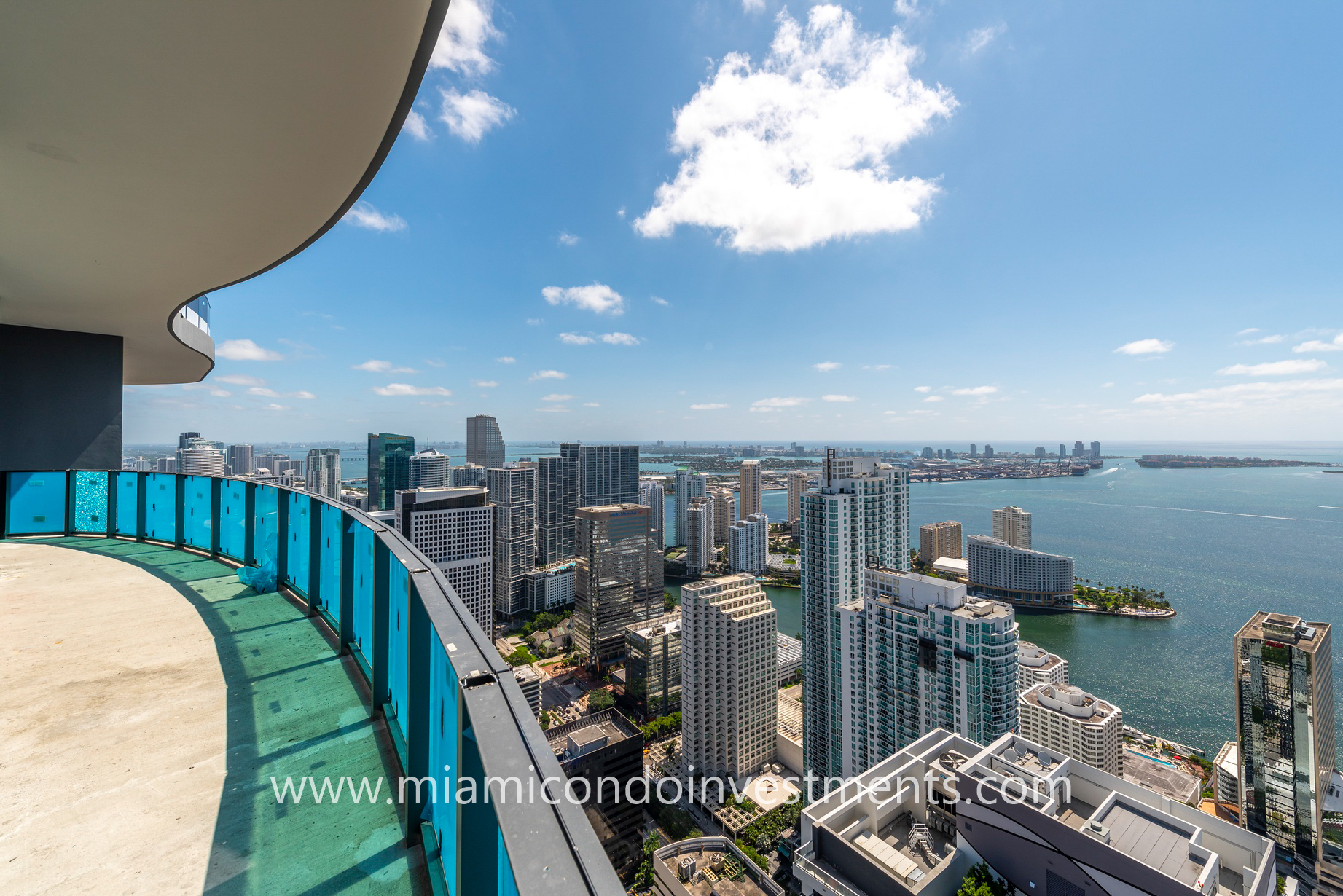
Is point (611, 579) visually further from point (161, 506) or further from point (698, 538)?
point (161, 506)

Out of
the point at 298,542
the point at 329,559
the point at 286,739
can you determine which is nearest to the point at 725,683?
the point at 298,542

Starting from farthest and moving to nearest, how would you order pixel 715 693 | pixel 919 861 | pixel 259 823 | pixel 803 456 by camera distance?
pixel 803 456
pixel 715 693
pixel 919 861
pixel 259 823

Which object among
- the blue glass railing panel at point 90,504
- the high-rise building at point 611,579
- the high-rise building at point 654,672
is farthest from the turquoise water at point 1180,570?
the blue glass railing panel at point 90,504

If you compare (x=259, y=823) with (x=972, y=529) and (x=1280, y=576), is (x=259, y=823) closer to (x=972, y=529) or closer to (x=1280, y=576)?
(x=1280, y=576)

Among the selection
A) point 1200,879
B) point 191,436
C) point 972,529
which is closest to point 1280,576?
point 972,529

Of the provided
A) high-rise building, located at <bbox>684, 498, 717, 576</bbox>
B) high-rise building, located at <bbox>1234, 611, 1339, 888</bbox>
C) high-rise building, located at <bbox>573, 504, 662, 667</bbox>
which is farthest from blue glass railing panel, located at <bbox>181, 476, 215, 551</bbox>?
high-rise building, located at <bbox>684, 498, 717, 576</bbox>

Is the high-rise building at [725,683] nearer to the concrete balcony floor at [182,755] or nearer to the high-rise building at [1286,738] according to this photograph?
the high-rise building at [1286,738]

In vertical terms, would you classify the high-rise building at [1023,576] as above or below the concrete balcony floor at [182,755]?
below

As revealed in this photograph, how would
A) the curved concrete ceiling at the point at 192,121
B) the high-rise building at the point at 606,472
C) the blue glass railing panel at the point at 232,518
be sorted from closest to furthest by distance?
the curved concrete ceiling at the point at 192,121, the blue glass railing panel at the point at 232,518, the high-rise building at the point at 606,472
